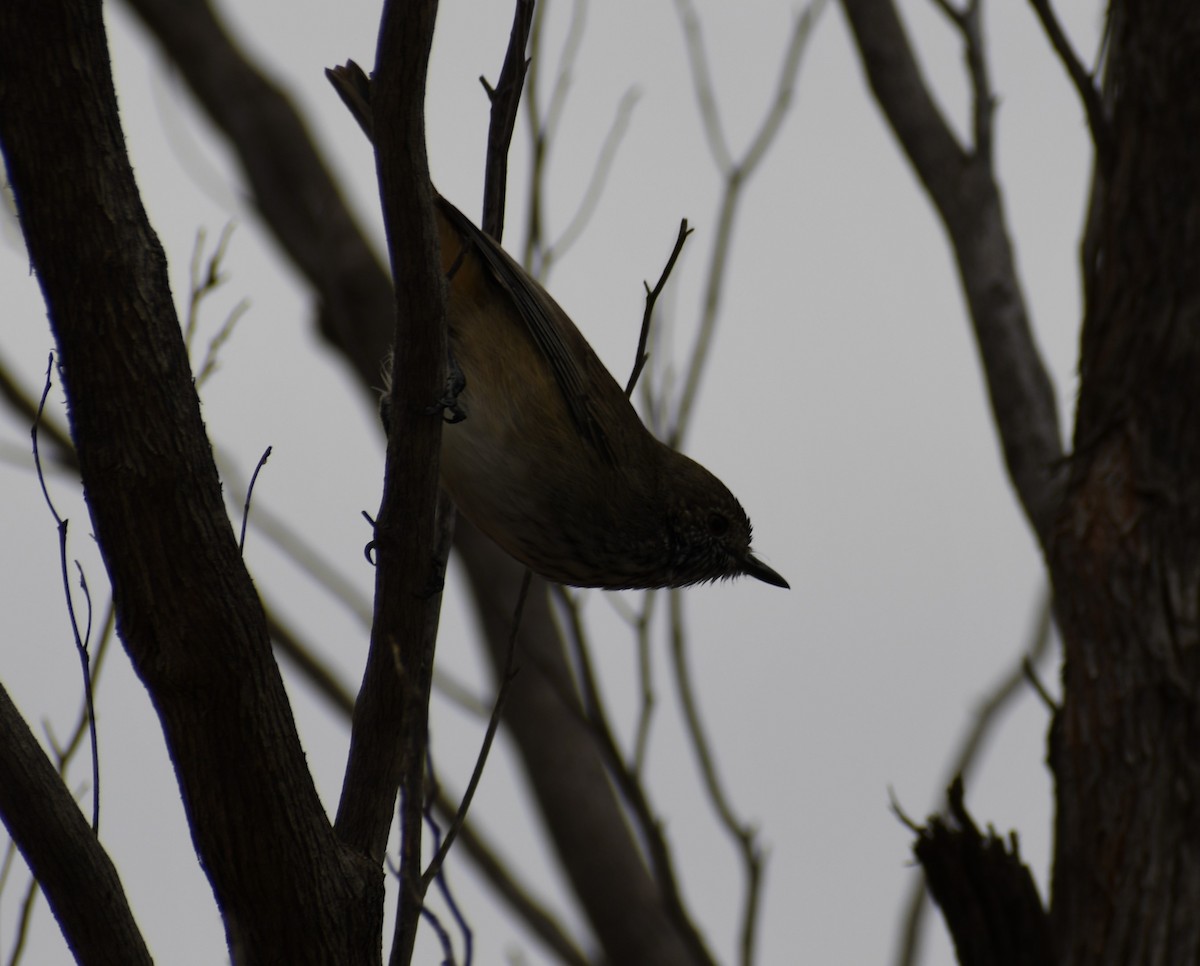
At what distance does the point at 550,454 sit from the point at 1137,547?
174cm

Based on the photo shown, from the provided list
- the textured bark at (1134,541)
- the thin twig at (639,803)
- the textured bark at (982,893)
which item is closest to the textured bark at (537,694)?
the thin twig at (639,803)

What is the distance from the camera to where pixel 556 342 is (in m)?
4.64

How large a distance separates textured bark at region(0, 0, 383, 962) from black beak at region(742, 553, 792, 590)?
2.75 meters

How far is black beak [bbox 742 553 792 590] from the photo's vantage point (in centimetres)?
523

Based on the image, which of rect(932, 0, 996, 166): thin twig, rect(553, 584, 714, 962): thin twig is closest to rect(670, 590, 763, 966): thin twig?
rect(553, 584, 714, 962): thin twig

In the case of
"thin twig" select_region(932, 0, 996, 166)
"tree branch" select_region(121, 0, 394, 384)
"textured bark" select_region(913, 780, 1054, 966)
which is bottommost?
"textured bark" select_region(913, 780, 1054, 966)

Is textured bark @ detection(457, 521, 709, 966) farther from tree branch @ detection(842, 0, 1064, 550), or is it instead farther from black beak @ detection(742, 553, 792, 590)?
tree branch @ detection(842, 0, 1064, 550)

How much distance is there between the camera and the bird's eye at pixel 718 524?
4.97m

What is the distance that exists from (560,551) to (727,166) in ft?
6.25

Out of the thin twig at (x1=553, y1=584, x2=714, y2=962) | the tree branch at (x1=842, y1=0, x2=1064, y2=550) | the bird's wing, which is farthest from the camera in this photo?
the tree branch at (x1=842, y1=0, x2=1064, y2=550)

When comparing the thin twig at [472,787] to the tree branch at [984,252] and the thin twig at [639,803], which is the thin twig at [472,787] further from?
the tree branch at [984,252]

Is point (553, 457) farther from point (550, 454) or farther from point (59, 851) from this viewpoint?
point (59, 851)

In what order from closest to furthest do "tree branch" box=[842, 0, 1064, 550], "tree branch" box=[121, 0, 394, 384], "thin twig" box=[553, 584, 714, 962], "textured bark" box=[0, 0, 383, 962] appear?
"textured bark" box=[0, 0, 383, 962]
"thin twig" box=[553, 584, 714, 962]
"tree branch" box=[842, 0, 1064, 550]
"tree branch" box=[121, 0, 394, 384]

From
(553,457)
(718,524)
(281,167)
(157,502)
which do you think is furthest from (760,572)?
(281,167)
